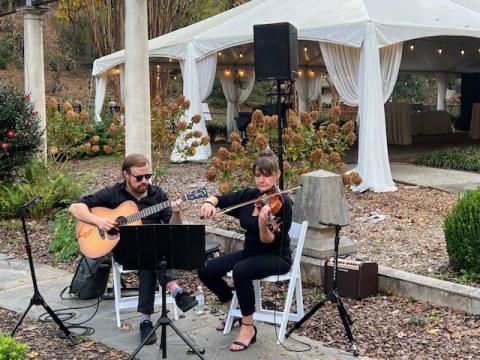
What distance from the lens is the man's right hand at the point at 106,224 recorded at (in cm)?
450

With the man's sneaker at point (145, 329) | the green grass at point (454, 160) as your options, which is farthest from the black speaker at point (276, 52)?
the green grass at point (454, 160)

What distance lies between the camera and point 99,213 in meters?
4.81

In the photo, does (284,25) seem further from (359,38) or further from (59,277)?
(359,38)

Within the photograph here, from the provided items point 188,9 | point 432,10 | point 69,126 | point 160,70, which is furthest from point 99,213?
point 188,9

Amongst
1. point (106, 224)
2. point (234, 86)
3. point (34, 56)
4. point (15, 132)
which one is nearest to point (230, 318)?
point (106, 224)

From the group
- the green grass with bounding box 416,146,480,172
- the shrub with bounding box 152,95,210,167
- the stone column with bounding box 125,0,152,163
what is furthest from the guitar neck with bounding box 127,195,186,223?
the green grass with bounding box 416,146,480,172

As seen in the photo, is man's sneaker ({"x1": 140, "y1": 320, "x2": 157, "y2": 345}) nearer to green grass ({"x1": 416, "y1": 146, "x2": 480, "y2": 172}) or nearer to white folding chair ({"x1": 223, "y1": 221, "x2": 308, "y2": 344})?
white folding chair ({"x1": 223, "y1": 221, "x2": 308, "y2": 344})

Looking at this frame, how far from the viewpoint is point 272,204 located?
428 cm

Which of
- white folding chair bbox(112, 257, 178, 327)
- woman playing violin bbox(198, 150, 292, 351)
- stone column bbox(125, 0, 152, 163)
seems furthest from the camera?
stone column bbox(125, 0, 152, 163)

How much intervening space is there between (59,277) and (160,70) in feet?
52.4

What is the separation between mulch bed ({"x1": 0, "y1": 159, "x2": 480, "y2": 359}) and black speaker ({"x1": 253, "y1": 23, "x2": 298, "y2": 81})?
1.78m

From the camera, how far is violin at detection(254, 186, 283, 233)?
165 inches

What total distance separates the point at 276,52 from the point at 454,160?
692 cm

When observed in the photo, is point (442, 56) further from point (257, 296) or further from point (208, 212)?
point (208, 212)
